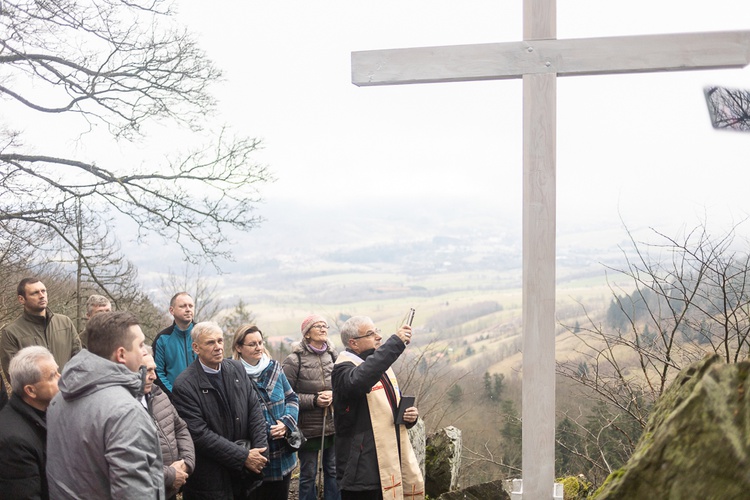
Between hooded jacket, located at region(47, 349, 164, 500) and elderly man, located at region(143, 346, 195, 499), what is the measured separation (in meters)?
0.84

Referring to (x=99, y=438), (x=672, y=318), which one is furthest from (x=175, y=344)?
(x=672, y=318)

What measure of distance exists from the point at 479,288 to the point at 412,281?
949 centimetres

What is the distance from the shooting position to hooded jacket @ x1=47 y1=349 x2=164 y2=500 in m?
2.60

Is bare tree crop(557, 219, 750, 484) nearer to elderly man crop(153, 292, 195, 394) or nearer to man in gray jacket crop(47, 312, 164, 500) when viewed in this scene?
elderly man crop(153, 292, 195, 394)

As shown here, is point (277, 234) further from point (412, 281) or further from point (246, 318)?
point (246, 318)

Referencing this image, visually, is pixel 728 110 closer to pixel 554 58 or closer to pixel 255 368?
pixel 554 58

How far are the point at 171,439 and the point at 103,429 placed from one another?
3.83 feet

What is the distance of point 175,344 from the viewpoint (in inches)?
192

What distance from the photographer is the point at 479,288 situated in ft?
199

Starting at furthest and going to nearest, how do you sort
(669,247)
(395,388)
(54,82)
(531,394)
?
1. (54,82)
2. (669,247)
3. (395,388)
4. (531,394)

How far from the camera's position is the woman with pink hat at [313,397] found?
194 inches

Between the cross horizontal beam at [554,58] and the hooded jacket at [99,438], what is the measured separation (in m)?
1.77

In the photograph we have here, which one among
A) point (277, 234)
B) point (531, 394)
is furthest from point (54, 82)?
point (277, 234)

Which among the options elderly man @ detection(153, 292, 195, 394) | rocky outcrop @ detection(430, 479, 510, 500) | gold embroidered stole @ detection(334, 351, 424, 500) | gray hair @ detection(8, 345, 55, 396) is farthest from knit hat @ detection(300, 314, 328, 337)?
gray hair @ detection(8, 345, 55, 396)
